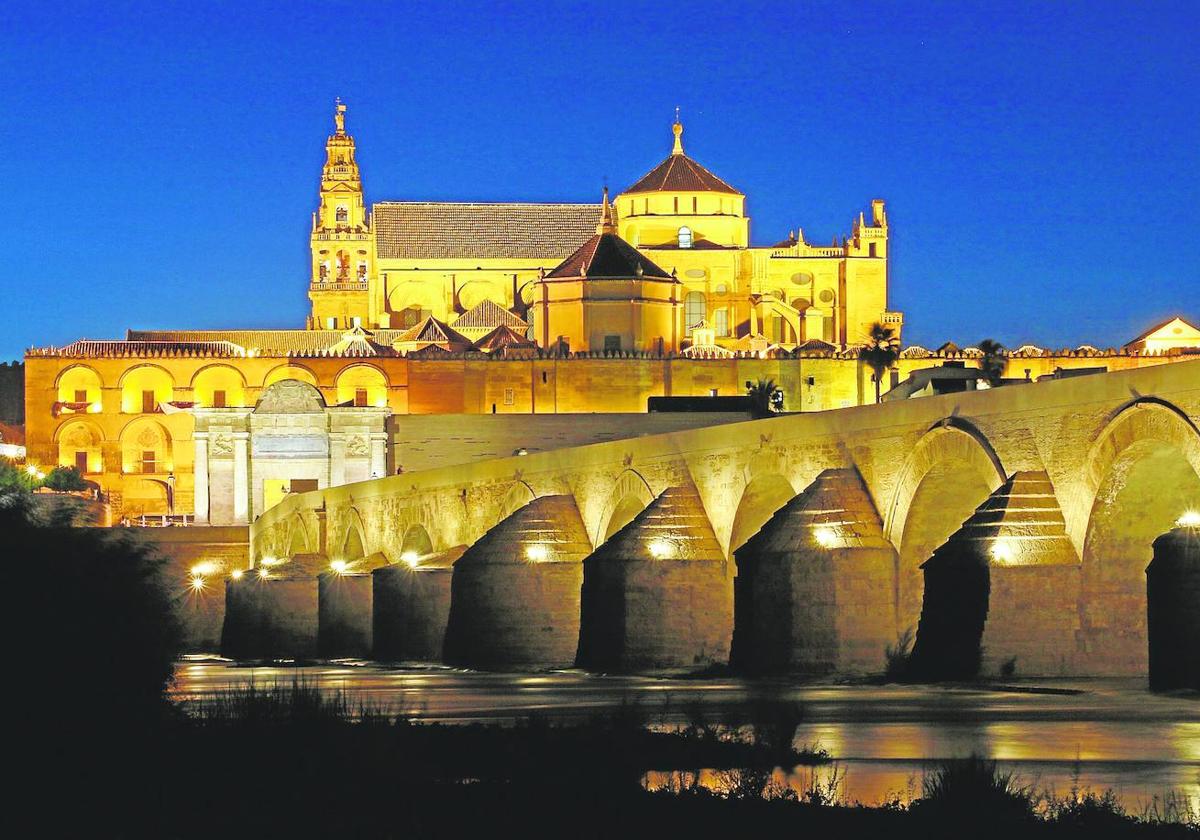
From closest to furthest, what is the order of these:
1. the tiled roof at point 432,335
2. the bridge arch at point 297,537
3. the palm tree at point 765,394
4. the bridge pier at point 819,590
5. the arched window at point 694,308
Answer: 1. the bridge pier at point 819,590
2. the bridge arch at point 297,537
3. the palm tree at point 765,394
4. the tiled roof at point 432,335
5. the arched window at point 694,308

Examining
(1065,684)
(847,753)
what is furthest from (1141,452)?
(847,753)

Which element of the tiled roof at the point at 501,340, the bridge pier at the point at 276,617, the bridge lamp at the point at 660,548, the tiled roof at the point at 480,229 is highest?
the tiled roof at the point at 480,229

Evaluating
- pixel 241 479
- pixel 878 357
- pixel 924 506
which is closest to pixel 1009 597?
pixel 924 506

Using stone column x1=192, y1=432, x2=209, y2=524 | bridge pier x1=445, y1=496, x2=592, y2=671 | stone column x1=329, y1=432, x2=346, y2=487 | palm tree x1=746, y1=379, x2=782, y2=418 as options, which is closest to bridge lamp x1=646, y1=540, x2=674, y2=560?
bridge pier x1=445, y1=496, x2=592, y2=671

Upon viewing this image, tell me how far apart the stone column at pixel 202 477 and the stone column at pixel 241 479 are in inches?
63.9

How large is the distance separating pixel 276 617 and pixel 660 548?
20682mm

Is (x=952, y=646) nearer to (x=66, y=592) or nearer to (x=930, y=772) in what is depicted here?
(x=930, y=772)

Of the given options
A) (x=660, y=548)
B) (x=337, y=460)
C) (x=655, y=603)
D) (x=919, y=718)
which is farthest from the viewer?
(x=337, y=460)

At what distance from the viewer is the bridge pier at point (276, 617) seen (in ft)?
181

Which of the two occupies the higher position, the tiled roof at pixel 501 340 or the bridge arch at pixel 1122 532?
the tiled roof at pixel 501 340

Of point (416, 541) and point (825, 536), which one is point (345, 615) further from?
point (825, 536)

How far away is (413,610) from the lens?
45656mm

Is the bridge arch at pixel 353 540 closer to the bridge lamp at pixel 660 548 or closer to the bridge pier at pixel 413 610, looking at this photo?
the bridge pier at pixel 413 610

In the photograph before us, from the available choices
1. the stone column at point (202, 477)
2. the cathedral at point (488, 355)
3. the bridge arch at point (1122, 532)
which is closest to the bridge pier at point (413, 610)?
the bridge arch at point (1122, 532)
